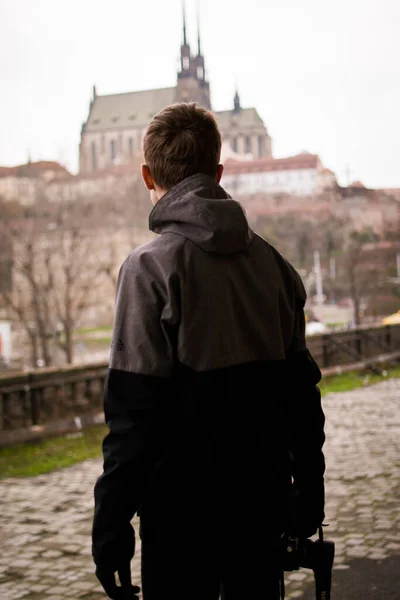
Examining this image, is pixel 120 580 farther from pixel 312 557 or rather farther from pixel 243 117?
pixel 243 117

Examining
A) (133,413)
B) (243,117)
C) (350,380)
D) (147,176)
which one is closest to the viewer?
(133,413)

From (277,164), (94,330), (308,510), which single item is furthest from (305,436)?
(277,164)

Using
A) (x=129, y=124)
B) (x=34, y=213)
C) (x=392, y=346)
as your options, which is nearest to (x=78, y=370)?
(x=392, y=346)

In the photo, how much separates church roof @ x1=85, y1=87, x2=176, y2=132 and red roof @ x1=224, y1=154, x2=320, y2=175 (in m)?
27.3

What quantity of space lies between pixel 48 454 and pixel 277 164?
117 m

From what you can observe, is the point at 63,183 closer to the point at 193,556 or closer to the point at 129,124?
the point at 193,556

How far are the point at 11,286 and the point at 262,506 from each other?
4533cm

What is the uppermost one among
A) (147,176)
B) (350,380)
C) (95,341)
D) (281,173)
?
(281,173)

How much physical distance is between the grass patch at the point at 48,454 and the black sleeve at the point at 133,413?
267 inches

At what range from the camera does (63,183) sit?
4919cm

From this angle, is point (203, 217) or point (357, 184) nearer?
point (203, 217)

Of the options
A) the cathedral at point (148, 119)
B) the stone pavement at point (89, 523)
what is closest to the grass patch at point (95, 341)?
the stone pavement at point (89, 523)

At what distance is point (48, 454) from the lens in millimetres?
9758

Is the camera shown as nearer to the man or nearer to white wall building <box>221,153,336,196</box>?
the man
